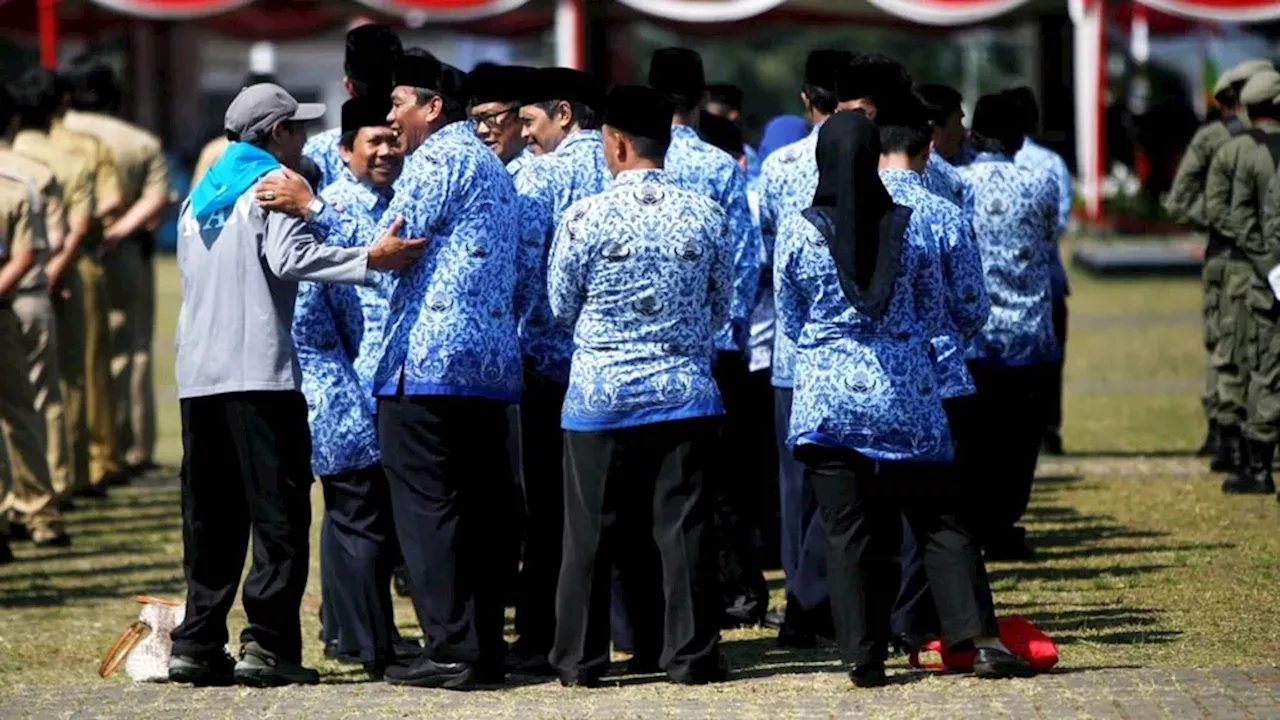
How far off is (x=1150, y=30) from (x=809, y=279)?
36386mm

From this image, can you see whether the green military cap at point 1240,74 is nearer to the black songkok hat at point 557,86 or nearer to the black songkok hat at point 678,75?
the black songkok hat at point 678,75

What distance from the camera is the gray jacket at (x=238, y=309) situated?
8023 millimetres

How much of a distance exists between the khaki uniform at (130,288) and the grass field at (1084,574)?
1.62ft

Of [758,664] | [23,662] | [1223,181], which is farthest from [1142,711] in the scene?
[1223,181]

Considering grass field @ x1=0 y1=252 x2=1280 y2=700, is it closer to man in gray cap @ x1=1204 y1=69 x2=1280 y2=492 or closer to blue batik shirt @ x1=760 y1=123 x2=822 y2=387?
man in gray cap @ x1=1204 y1=69 x2=1280 y2=492

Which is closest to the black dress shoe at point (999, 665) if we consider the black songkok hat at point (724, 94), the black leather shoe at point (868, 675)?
the black leather shoe at point (868, 675)

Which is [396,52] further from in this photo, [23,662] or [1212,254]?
[1212,254]

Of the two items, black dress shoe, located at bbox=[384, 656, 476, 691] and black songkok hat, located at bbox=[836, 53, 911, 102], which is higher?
black songkok hat, located at bbox=[836, 53, 911, 102]

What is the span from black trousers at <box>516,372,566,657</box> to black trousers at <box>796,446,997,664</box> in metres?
1.03

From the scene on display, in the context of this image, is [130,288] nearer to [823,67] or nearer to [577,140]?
[823,67]

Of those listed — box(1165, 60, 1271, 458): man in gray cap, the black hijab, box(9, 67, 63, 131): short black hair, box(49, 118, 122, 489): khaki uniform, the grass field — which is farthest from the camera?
box(49, 118, 122, 489): khaki uniform

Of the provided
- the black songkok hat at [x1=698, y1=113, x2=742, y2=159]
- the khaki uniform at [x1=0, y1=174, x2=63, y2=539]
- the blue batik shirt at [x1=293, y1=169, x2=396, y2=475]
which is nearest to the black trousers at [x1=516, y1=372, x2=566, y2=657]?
the blue batik shirt at [x1=293, y1=169, x2=396, y2=475]

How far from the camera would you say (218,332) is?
8055mm

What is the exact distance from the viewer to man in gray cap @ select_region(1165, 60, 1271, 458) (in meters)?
13.2
